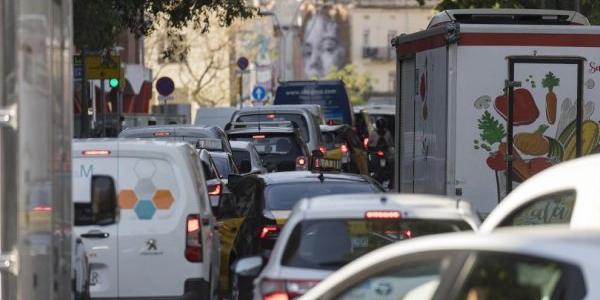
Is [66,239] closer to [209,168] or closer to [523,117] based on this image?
[523,117]

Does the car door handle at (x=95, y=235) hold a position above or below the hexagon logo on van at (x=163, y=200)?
below

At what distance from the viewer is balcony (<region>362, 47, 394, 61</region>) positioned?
117375 millimetres

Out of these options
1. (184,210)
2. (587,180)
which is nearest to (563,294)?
(587,180)

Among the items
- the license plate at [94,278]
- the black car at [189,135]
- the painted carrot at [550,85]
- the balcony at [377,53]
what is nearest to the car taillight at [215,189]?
the painted carrot at [550,85]

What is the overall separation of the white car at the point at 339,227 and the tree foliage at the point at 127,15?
1320 cm

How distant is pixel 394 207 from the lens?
8516 mm

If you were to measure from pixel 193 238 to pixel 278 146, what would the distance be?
43.2 feet

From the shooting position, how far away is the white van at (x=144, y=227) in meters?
10.8

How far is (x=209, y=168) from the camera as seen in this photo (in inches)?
658

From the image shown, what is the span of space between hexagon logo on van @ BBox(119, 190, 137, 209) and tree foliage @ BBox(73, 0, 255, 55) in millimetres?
10758

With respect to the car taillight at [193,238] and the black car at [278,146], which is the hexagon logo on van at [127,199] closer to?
the car taillight at [193,238]

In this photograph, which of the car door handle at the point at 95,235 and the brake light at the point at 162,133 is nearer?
the car door handle at the point at 95,235

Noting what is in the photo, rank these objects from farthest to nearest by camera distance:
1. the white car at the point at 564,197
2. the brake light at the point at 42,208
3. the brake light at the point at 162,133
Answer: the brake light at the point at 162,133 → the white car at the point at 564,197 → the brake light at the point at 42,208

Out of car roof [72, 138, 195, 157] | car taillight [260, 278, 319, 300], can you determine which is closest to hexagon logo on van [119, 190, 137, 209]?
car roof [72, 138, 195, 157]
